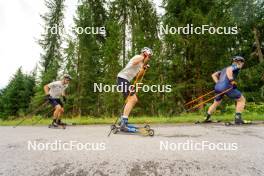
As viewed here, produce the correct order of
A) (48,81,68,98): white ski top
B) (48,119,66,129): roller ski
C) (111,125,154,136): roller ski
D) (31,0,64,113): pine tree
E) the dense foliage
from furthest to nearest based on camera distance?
(31,0,64,113): pine tree < the dense foliage < (48,81,68,98): white ski top < (48,119,66,129): roller ski < (111,125,154,136): roller ski

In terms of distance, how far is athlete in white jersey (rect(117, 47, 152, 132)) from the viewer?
7.09 m

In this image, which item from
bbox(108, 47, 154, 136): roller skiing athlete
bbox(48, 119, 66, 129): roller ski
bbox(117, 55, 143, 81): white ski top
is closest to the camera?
bbox(108, 47, 154, 136): roller skiing athlete

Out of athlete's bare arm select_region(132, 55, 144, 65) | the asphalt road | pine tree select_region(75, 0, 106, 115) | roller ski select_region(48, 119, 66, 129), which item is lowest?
the asphalt road

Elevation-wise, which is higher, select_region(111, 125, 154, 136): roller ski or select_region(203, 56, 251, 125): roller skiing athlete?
select_region(203, 56, 251, 125): roller skiing athlete

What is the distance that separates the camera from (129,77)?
739 cm

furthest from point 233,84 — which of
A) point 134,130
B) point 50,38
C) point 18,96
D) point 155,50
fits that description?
point 18,96

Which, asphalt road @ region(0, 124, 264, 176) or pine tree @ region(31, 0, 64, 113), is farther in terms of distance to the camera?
pine tree @ region(31, 0, 64, 113)

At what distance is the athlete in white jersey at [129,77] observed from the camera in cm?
709

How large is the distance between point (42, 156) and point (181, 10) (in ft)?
63.8

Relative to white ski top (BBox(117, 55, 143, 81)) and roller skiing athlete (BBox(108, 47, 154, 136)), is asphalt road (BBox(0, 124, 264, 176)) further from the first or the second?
white ski top (BBox(117, 55, 143, 81))

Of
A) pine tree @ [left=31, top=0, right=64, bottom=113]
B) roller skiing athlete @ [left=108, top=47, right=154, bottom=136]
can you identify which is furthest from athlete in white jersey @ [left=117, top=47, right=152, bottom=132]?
pine tree @ [left=31, top=0, right=64, bottom=113]

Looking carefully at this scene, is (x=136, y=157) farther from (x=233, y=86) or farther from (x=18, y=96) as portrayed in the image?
(x=18, y=96)

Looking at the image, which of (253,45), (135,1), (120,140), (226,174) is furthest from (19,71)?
(226,174)

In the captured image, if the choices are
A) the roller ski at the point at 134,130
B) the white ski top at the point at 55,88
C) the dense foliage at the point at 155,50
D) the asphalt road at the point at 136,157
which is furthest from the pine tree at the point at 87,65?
the asphalt road at the point at 136,157
